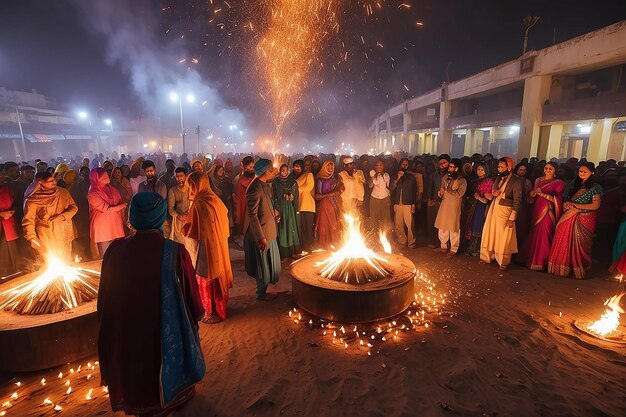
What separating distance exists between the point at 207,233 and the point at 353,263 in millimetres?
2104

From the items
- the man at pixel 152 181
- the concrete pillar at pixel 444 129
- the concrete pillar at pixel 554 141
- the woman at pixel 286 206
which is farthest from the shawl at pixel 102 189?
the concrete pillar at pixel 444 129

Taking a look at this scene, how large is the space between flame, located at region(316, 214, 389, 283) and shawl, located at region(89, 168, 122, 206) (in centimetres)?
392

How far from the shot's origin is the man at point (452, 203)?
720 centimetres

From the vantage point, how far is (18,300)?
4.05 metres

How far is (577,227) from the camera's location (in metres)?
6.05

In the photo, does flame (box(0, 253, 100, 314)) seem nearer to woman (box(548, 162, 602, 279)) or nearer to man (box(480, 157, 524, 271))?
man (box(480, 157, 524, 271))

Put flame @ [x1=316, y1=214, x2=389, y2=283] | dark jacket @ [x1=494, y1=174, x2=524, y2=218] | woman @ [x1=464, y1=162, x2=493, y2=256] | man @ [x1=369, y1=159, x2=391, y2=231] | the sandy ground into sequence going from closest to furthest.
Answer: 1. the sandy ground
2. flame @ [x1=316, y1=214, x2=389, y2=283]
3. dark jacket @ [x1=494, y1=174, x2=524, y2=218]
4. woman @ [x1=464, y1=162, x2=493, y2=256]
5. man @ [x1=369, y1=159, x2=391, y2=231]

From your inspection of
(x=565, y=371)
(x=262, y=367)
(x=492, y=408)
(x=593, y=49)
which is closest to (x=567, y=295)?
(x=565, y=371)

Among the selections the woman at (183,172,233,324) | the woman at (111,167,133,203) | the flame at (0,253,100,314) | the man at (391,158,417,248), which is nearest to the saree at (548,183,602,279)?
the man at (391,158,417,248)

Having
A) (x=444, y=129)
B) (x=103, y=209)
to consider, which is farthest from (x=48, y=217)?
(x=444, y=129)

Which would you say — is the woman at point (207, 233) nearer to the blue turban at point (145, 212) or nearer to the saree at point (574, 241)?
the blue turban at point (145, 212)

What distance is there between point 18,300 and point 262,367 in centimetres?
304

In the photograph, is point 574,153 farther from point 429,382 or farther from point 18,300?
point 18,300

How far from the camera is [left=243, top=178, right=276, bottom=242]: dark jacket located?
16.4 feet
